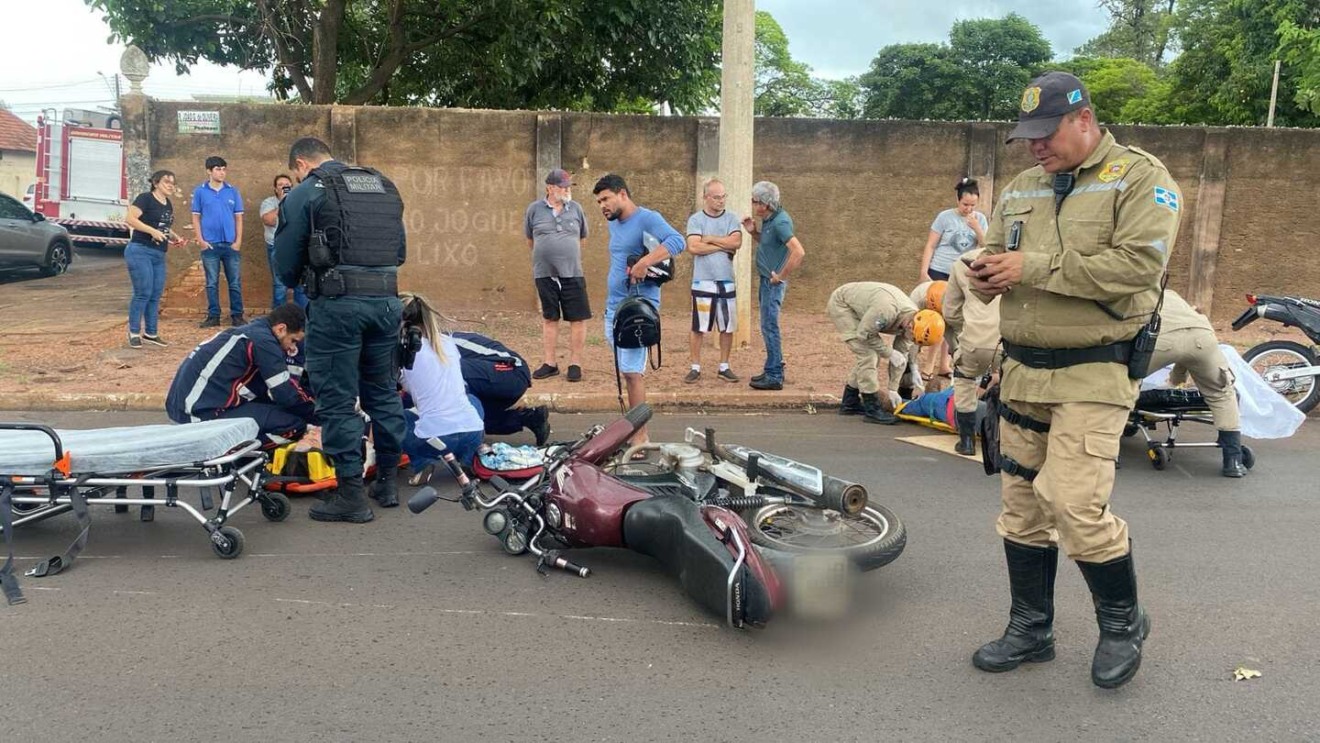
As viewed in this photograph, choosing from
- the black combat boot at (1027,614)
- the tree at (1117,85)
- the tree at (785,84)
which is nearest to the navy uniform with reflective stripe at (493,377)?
the black combat boot at (1027,614)

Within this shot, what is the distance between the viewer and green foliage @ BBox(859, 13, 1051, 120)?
50094 millimetres

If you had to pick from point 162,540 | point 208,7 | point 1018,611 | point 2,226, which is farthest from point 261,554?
point 2,226

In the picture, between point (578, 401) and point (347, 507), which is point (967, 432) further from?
point (347, 507)

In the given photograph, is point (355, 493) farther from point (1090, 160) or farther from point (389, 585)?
point (1090, 160)

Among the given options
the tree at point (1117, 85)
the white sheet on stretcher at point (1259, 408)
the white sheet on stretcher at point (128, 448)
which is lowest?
the white sheet on stretcher at point (128, 448)

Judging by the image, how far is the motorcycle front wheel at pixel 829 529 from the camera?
4398 mm

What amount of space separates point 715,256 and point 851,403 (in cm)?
172

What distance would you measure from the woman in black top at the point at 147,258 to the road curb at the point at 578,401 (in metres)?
1.87

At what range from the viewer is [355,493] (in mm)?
5367

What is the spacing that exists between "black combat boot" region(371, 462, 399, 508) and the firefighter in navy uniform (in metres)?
0.16

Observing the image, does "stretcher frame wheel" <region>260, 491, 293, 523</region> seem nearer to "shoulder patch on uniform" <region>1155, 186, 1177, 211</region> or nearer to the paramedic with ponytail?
the paramedic with ponytail

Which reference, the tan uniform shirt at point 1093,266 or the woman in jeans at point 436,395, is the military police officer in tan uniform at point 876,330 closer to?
the woman in jeans at point 436,395

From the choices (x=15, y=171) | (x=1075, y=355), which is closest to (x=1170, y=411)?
(x=1075, y=355)

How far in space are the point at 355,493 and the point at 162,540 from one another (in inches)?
36.6
